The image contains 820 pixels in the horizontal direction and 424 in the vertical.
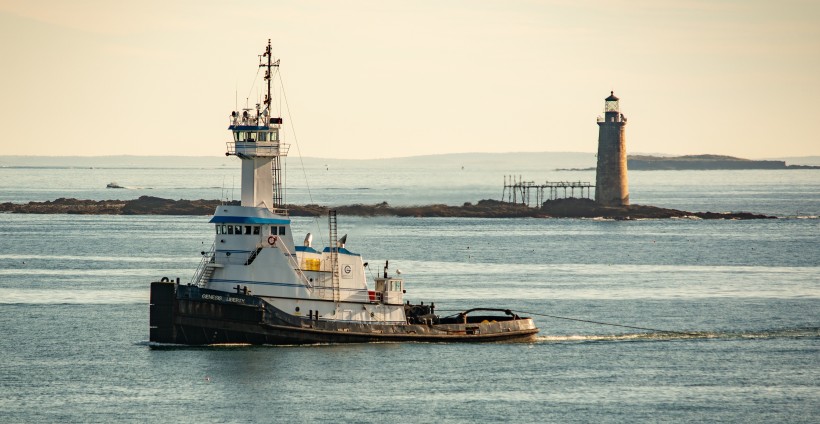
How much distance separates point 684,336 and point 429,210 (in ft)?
373

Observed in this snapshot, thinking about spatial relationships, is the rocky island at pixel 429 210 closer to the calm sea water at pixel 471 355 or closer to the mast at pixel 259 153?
the calm sea water at pixel 471 355

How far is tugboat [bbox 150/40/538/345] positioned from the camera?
168 feet

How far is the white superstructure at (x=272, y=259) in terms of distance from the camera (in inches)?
2045

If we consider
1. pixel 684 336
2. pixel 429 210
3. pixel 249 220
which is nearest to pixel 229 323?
pixel 249 220

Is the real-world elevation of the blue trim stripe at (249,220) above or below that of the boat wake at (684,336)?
above

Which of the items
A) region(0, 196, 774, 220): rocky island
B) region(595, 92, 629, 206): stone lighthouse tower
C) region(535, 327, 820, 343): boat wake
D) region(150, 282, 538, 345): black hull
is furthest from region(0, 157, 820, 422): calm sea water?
region(0, 196, 774, 220): rocky island

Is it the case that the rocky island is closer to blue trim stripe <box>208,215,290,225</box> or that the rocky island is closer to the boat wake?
the boat wake

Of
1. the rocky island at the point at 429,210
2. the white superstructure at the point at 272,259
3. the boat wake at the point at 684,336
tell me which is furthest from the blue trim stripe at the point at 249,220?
the rocky island at the point at 429,210

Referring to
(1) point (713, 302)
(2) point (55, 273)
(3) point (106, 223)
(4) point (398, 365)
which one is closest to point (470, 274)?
(1) point (713, 302)

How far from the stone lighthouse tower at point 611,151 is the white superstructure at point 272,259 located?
98.4 metres

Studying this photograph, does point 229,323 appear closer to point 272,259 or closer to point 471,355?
point 272,259

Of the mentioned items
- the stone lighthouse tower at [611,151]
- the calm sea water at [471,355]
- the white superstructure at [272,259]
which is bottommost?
the calm sea water at [471,355]

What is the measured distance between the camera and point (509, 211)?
173 m

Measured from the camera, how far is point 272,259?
51.9 metres
